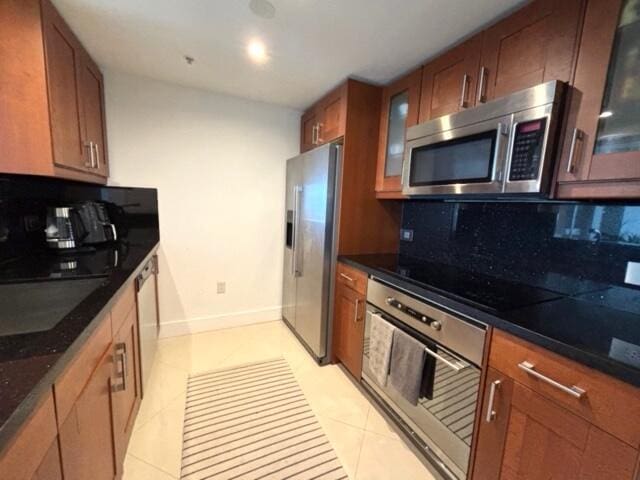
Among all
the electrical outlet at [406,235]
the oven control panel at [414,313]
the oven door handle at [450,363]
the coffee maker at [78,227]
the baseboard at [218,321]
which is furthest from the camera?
the baseboard at [218,321]

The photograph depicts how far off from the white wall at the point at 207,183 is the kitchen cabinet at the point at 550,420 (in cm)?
221

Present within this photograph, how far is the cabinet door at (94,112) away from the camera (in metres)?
1.77

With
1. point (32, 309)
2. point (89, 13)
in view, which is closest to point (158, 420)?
point (32, 309)

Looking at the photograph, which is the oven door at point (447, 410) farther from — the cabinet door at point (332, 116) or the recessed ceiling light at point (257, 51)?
the recessed ceiling light at point (257, 51)

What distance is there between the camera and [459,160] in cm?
149

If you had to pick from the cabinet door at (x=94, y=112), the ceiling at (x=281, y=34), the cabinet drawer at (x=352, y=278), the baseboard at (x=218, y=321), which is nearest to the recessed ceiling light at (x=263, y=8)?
the ceiling at (x=281, y=34)

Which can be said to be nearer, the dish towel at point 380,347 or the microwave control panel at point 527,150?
the microwave control panel at point 527,150

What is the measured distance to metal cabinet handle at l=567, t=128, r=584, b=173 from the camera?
3.59ft

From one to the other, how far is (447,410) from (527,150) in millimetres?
1192

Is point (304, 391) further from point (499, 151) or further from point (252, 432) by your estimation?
point (499, 151)

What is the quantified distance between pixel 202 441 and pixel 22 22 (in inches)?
84.9

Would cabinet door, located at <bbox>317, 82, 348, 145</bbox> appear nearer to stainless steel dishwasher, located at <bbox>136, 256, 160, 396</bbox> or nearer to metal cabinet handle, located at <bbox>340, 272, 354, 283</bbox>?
metal cabinet handle, located at <bbox>340, 272, 354, 283</bbox>

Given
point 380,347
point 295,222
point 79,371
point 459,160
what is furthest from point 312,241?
point 79,371

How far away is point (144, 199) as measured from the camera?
236 centimetres
